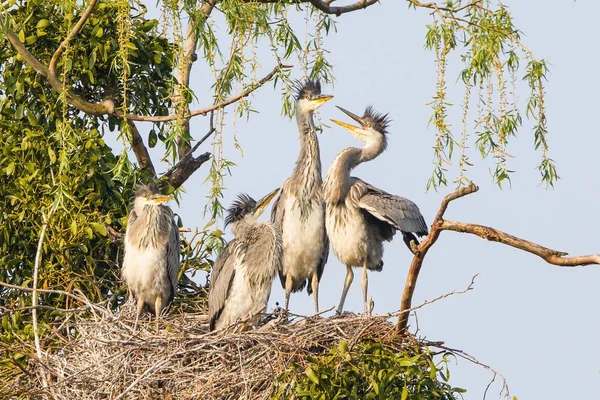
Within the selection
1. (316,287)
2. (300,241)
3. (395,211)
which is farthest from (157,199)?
(395,211)

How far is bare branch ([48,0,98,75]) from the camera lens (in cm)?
943

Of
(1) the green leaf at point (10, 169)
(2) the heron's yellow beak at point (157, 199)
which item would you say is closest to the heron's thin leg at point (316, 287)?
(2) the heron's yellow beak at point (157, 199)

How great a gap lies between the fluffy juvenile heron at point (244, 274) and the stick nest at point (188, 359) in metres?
0.60

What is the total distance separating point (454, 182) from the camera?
25.5ft

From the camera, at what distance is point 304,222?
10.2 meters

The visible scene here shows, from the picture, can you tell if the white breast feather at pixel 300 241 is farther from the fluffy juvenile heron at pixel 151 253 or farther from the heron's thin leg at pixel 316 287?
the fluffy juvenile heron at pixel 151 253

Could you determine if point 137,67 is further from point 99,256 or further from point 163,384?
point 163,384

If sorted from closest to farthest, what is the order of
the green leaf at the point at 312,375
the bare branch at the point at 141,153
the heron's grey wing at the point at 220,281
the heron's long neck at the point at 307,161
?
the green leaf at the point at 312,375 → the heron's grey wing at the point at 220,281 → the heron's long neck at the point at 307,161 → the bare branch at the point at 141,153

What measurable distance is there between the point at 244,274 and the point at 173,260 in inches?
24.9

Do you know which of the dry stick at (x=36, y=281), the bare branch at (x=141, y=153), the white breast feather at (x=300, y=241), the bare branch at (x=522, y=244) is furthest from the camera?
the bare branch at (x=141, y=153)

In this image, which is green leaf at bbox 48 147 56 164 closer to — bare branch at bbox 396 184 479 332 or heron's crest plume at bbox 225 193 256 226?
heron's crest plume at bbox 225 193 256 226

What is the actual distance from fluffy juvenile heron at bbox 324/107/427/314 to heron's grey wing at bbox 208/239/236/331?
73 centimetres

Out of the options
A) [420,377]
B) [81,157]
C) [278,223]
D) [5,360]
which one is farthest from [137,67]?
[420,377]

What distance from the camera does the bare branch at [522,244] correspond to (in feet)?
24.6
